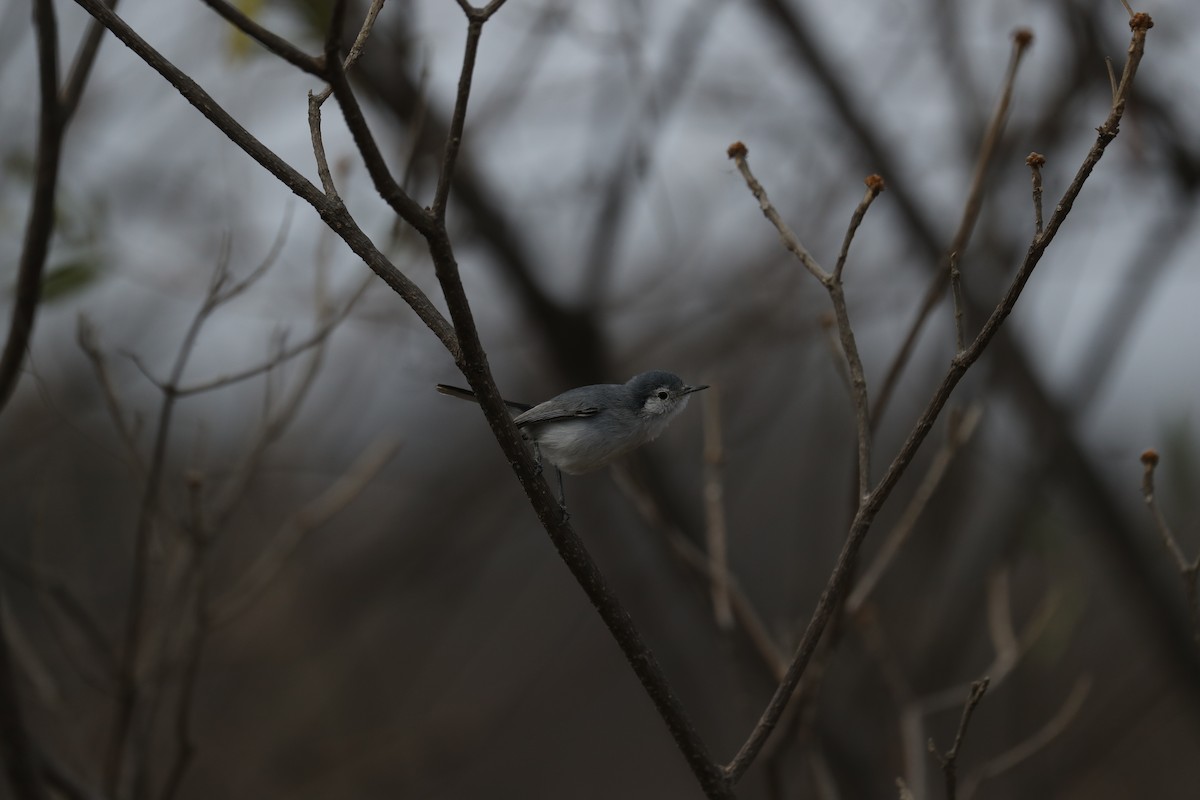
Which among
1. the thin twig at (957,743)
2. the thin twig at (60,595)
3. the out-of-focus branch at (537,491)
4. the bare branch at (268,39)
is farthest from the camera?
the thin twig at (60,595)

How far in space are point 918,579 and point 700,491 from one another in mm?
1105

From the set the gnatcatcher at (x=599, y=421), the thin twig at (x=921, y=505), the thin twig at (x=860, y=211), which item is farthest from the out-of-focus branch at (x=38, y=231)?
the thin twig at (x=921, y=505)

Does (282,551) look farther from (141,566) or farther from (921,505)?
(921,505)

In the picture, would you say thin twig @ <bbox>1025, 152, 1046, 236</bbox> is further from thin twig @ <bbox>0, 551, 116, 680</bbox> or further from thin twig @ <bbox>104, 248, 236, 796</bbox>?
thin twig @ <bbox>0, 551, 116, 680</bbox>

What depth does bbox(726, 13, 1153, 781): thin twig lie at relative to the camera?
1251 mm

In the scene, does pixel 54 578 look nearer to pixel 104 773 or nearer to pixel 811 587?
pixel 104 773

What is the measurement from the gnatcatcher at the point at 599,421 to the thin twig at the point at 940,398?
712 mm

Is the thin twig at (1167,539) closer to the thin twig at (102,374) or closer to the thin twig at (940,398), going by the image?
the thin twig at (940,398)

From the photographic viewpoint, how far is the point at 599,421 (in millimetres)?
2193

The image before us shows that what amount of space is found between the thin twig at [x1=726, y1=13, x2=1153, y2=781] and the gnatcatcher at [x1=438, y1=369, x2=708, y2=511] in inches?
28.0

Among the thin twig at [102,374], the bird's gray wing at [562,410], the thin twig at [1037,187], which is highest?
the thin twig at [102,374]

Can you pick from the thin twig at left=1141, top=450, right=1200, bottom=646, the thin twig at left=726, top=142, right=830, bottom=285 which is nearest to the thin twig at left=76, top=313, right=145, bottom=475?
the thin twig at left=726, top=142, right=830, bottom=285

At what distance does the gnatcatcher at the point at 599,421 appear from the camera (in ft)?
7.02

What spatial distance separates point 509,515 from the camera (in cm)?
536
